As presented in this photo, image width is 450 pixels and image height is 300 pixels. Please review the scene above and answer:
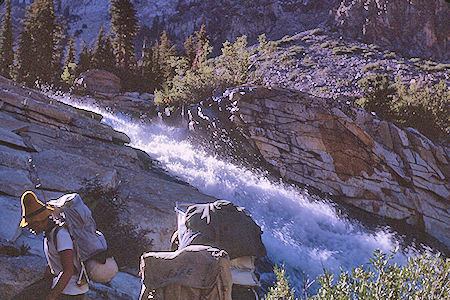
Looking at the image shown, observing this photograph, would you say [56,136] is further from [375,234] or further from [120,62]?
[120,62]

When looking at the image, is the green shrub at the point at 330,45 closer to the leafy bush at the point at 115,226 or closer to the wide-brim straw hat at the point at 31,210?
the leafy bush at the point at 115,226

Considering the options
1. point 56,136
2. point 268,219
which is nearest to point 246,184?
point 268,219

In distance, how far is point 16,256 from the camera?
4602 millimetres

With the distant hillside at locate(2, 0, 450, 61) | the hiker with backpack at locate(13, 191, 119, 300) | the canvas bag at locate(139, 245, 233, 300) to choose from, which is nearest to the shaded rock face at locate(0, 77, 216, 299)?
the hiker with backpack at locate(13, 191, 119, 300)

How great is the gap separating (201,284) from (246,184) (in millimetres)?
9074

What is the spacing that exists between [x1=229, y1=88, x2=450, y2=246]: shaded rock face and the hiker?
35.5 ft

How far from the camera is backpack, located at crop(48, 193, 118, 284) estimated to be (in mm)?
3236

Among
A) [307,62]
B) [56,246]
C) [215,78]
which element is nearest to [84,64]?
[215,78]

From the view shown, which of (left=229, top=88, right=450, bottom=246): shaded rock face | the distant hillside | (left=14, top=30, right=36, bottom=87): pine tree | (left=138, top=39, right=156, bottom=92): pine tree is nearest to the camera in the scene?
(left=229, top=88, right=450, bottom=246): shaded rock face

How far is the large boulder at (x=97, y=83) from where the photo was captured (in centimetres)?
2644

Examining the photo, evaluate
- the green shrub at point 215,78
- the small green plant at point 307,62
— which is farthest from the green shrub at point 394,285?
the small green plant at point 307,62

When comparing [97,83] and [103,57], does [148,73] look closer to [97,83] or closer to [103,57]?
[103,57]

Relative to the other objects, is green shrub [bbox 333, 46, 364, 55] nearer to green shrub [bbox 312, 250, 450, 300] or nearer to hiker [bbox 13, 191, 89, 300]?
green shrub [bbox 312, 250, 450, 300]

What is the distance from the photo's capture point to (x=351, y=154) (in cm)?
1347
